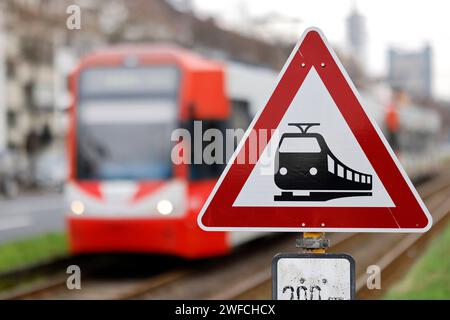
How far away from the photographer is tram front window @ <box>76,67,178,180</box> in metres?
12.7

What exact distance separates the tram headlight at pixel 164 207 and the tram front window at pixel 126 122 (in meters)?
0.33

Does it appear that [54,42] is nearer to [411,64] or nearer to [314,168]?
[411,64]

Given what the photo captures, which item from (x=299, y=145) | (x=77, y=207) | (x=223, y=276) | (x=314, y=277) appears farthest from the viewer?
(x=223, y=276)

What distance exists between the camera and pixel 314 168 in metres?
3.23

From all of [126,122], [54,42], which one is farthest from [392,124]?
[54,42]

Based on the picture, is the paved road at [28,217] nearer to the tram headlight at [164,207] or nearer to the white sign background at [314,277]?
the tram headlight at [164,207]

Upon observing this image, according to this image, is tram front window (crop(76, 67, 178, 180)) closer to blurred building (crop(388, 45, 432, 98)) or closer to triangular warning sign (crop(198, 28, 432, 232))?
triangular warning sign (crop(198, 28, 432, 232))

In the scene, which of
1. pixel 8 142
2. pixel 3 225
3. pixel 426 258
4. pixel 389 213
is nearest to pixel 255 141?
pixel 389 213

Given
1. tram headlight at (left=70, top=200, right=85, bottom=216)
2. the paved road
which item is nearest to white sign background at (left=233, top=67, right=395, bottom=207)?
tram headlight at (left=70, top=200, right=85, bottom=216)

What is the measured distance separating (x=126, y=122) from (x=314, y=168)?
975cm

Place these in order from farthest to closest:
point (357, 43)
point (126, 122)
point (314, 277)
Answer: point (357, 43) < point (126, 122) < point (314, 277)

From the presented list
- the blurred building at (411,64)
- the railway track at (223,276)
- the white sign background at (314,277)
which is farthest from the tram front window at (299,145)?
the blurred building at (411,64)
